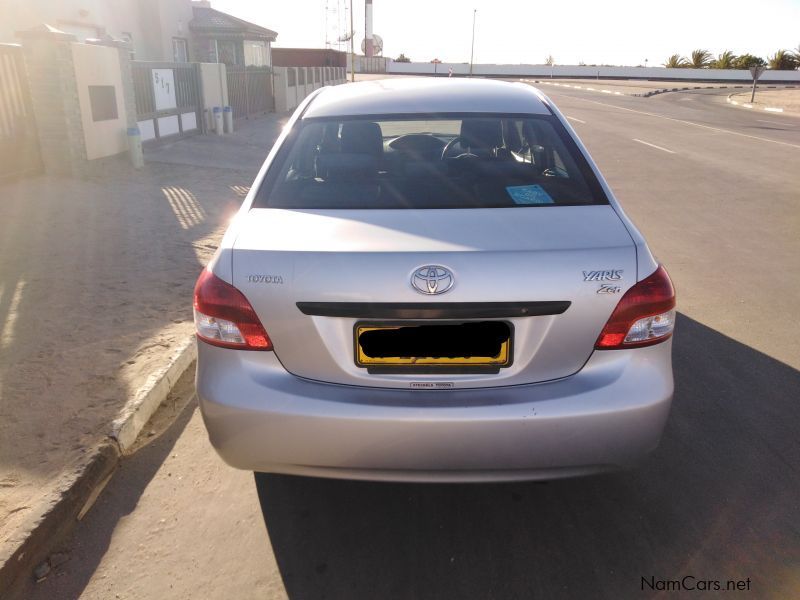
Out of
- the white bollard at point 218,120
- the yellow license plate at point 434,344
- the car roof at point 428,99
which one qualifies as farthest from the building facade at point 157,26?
the yellow license plate at point 434,344

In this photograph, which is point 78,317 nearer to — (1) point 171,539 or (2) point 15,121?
(1) point 171,539

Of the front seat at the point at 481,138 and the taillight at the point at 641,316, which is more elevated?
the front seat at the point at 481,138

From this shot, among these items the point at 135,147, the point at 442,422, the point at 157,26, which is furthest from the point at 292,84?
the point at 442,422

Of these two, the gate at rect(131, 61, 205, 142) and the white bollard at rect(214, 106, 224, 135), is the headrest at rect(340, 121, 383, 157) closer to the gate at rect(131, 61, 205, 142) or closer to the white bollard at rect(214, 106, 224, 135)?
the gate at rect(131, 61, 205, 142)

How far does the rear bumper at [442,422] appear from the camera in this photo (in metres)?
2.39

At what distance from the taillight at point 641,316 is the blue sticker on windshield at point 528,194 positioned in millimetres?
632

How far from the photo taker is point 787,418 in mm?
3789

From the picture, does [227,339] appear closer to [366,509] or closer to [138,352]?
[366,509]

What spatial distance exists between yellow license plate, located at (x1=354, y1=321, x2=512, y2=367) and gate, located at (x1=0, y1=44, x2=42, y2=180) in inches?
383

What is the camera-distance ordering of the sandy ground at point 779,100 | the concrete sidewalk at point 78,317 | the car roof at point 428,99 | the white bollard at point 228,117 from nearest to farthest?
the concrete sidewalk at point 78,317 < the car roof at point 428,99 < the white bollard at point 228,117 < the sandy ground at point 779,100

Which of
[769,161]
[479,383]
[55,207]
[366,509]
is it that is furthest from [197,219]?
[769,161]

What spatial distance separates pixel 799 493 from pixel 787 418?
795 mm

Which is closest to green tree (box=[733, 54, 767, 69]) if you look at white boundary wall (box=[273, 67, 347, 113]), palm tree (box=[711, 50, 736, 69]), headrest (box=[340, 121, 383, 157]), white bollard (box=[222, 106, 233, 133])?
palm tree (box=[711, 50, 736, 69])

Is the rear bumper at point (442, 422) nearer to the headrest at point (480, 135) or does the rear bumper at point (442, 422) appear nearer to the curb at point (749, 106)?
the headrest at point (480, 135)
